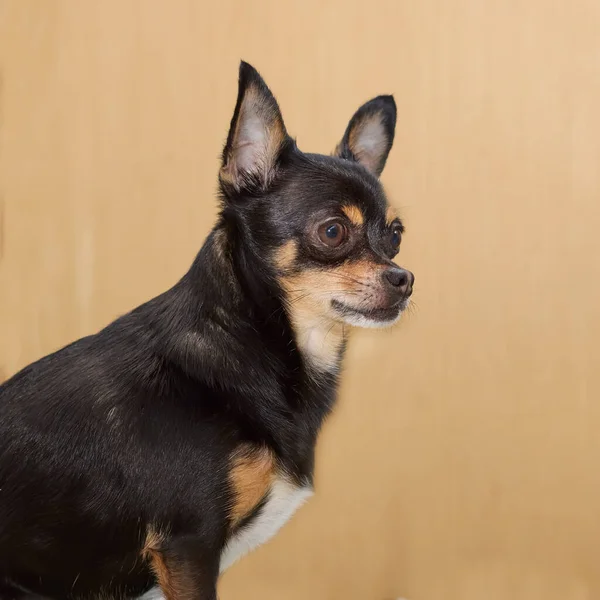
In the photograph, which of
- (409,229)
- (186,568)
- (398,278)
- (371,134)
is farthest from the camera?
(409,229)

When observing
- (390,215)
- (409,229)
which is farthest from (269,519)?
(409,229)

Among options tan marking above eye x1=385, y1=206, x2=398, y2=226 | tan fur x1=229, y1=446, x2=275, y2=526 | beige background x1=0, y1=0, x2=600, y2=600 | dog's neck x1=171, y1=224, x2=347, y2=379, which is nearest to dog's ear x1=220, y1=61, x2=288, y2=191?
dog's neck x1=171, y1=224, x2=347, y2=379

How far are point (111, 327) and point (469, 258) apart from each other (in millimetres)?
1001

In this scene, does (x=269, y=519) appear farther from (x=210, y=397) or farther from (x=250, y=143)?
(x=250, y=143)

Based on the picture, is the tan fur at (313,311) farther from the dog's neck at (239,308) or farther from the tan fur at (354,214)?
the tan fur at (354,214)

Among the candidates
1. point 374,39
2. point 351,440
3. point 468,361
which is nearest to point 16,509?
point 351,440

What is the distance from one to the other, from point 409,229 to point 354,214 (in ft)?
2.25

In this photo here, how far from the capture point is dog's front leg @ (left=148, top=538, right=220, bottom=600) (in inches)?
49.1

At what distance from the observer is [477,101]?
2.01 m

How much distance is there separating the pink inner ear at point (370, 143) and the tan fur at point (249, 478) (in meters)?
0.67

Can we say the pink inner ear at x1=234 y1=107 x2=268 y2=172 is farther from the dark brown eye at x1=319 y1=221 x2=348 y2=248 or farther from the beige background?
the beige background

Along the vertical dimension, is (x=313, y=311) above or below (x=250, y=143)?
below

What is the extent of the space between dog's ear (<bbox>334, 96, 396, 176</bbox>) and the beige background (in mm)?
395

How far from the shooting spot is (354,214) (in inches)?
54.9
